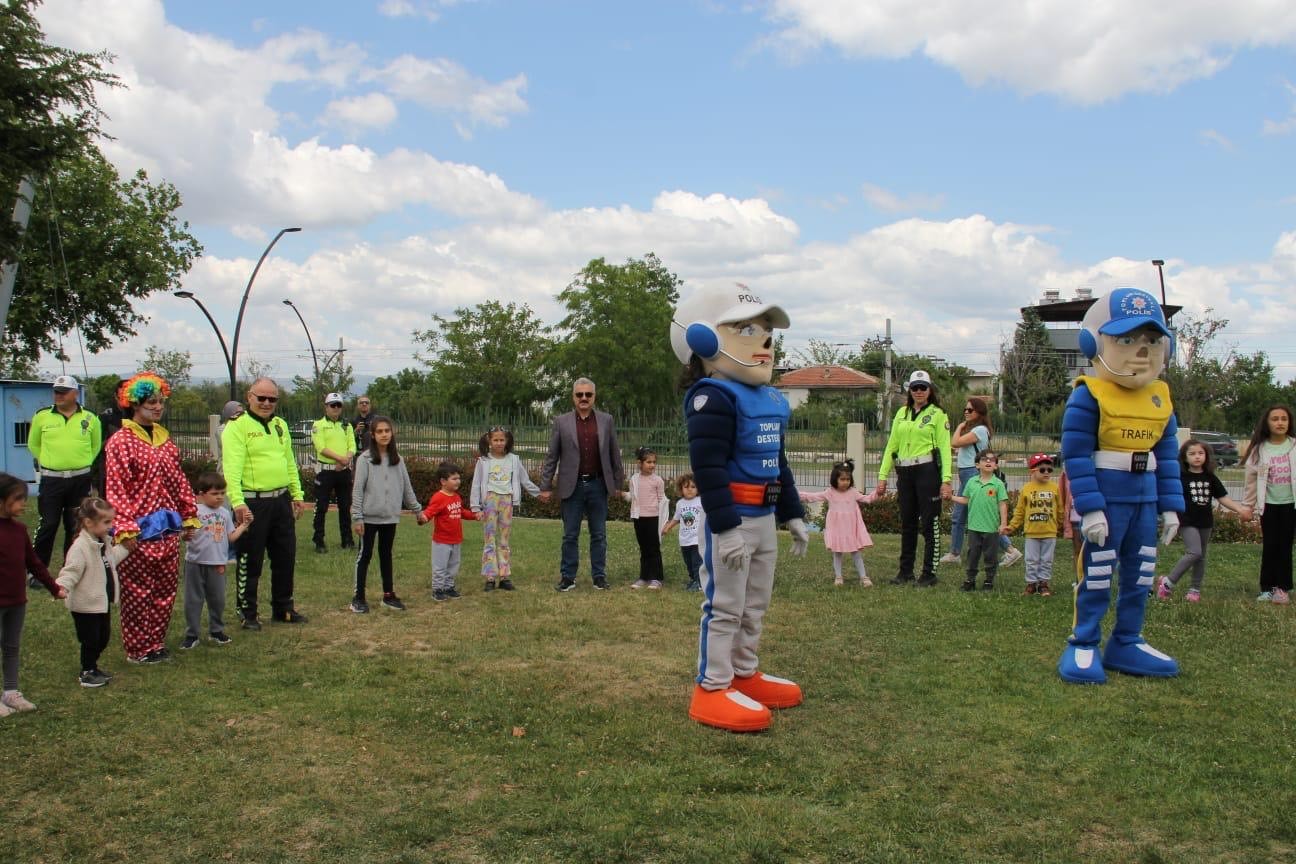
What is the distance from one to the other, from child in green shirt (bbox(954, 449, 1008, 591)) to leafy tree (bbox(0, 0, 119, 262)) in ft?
25.6

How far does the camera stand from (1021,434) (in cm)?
1728

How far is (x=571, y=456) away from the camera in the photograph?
9305 mm

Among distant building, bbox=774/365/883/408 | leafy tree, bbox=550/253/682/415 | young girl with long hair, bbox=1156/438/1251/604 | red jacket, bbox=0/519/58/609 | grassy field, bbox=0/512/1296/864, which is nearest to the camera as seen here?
grassy field, bbox=0/512/1296/864

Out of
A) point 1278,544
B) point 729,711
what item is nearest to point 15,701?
point 729,711

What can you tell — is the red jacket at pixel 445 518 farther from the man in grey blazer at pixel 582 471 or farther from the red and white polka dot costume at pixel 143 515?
the red and white polka dot costume at pixel 143 515

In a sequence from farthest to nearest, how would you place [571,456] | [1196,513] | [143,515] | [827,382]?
[827,382] → [571,456] → [1196,513] → [143,515]

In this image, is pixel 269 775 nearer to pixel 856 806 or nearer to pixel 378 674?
pixel 378 674

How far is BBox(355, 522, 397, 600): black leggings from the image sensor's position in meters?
8.27

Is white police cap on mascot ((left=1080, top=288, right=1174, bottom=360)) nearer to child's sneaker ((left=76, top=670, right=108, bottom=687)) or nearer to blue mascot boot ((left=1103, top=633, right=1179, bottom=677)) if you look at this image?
blue mascot boot ((left=1103, top=633, right=1179, bottom=677))

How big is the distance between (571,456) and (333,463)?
13.1ft

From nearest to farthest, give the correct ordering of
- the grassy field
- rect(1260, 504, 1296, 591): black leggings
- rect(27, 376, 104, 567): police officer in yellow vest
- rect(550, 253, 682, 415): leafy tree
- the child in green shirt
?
the grassy field, rect(1260, 504, 1296, 591): black leggings, the child in green shirt, rect(27, 376, 104, 567): police officer in yellow vest, rect(550, 253, 682, 415): leafy tree

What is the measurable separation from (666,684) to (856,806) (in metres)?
2.02

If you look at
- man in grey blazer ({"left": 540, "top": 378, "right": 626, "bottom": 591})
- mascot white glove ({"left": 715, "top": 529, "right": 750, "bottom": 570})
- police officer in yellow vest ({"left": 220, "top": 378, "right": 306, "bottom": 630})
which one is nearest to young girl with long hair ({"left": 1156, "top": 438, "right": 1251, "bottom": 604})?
man in grey blazer ({"left": 540, "top": 378, "right": 626, "bottom": 591})

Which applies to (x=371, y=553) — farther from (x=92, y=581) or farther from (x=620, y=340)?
(x=620, y=340)
